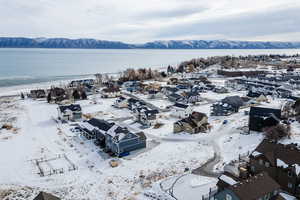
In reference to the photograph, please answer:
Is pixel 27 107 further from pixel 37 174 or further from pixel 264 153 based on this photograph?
pixel 264 153

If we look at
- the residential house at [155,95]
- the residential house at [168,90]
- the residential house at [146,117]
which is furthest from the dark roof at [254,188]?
the residential house at [168,90]

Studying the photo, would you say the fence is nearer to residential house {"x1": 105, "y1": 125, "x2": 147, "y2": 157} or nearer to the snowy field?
the snowy field

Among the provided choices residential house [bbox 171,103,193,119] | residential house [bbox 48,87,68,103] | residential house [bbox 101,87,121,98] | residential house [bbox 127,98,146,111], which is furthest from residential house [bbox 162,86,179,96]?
residential house [bbox 48,87,68,103]

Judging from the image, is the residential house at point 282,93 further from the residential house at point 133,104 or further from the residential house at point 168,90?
the residential house at point 133,104

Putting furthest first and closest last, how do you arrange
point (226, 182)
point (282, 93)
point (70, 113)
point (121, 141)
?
1. point (282, 93)
2. point (70, 113)
3. point (121, 141)
4. point (226, 182)

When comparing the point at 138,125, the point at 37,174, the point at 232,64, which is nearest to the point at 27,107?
the point at 138,125

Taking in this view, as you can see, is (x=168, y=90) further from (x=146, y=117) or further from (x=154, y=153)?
(x=154, y=153)

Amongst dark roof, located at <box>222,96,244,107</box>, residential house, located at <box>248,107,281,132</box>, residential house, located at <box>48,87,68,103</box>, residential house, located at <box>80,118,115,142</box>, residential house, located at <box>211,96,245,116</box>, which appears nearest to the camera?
residential house, located at <box>80,118,115,142</box>

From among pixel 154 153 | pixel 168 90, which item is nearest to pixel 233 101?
pixel 168 90
